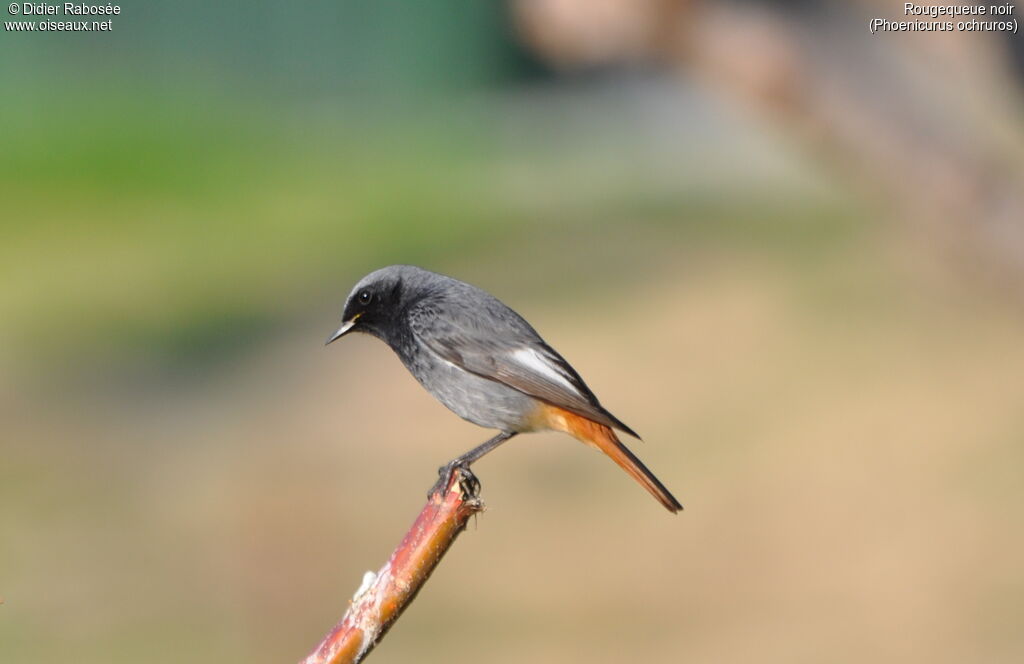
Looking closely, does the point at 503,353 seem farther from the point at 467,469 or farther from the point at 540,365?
the point at 467,469

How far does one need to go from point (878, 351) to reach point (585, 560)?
4.28m

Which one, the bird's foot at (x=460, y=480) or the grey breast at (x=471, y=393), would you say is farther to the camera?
the grey breast at (x=471, y=393)

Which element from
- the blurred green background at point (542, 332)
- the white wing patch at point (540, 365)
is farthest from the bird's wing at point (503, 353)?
the blurred green background at point (542, 332)

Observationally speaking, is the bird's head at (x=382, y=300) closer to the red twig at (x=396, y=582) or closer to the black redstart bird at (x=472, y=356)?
the black redstart bird at (x=472, y=356)

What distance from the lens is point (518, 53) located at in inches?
845

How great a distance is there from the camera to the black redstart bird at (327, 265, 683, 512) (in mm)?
3184

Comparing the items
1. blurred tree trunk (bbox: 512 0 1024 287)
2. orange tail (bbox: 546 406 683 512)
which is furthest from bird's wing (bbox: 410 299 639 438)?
blurred tree trunk (bbox: 512 0 1024 287)

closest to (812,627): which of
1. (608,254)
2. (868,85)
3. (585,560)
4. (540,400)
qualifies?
(585,560)

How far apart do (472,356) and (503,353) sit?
0.08 metres

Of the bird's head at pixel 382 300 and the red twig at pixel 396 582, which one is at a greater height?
the bird's head at pixel 382 300

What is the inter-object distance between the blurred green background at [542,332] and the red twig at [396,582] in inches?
195

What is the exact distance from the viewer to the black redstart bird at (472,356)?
10.4 feet

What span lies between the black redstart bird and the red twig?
1.12 feet

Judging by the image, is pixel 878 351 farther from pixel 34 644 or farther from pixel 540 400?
pixel 540 400
